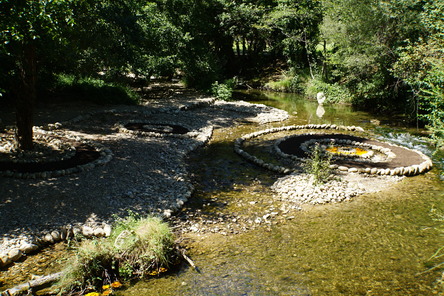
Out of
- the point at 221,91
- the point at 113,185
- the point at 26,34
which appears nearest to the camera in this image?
the point at 26,34

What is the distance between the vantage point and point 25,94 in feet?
29.3

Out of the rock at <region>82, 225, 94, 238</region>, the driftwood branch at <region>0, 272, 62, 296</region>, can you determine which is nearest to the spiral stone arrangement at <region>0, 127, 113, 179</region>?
the rock at <region>82, 225, 94, 238</region>

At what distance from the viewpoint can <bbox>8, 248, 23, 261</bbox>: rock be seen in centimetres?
558

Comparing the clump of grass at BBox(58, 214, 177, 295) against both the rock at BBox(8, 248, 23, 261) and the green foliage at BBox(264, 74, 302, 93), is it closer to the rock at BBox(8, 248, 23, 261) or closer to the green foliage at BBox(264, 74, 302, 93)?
the rock at BBox(8, 248, 23, 261)

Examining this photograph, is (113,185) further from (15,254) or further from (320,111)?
(320,111)

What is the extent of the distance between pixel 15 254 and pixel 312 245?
18.1 feet

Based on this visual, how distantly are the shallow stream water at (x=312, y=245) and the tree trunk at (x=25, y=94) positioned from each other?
5.13 m

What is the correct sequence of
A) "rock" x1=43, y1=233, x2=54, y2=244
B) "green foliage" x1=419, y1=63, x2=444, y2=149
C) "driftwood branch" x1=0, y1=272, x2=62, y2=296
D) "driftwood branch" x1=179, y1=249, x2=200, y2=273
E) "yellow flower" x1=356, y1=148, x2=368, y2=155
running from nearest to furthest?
→ "driftwood branch" x1=0, y1=272, x2=62, y2=296
"driftwood branch" x1=179, y1=249, x2=200, y2=273
"rock" x1=43, y1=233, x2=54, y2=244
"green foliage" x1=419, y1=63, x2=444, y2=149
"yellow flower" x1=356, y1=148, x2=368, y2=155

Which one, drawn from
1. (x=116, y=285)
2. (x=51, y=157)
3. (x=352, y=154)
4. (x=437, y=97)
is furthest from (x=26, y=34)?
(x=352, y=154)

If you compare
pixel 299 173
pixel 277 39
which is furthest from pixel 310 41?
pixel 299 173

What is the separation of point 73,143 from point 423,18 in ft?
54.0

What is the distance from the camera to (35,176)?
26.4 ft

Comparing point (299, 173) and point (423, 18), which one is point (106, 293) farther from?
point (423, 18)

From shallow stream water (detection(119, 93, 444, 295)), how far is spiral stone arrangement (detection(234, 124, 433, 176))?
544mm
